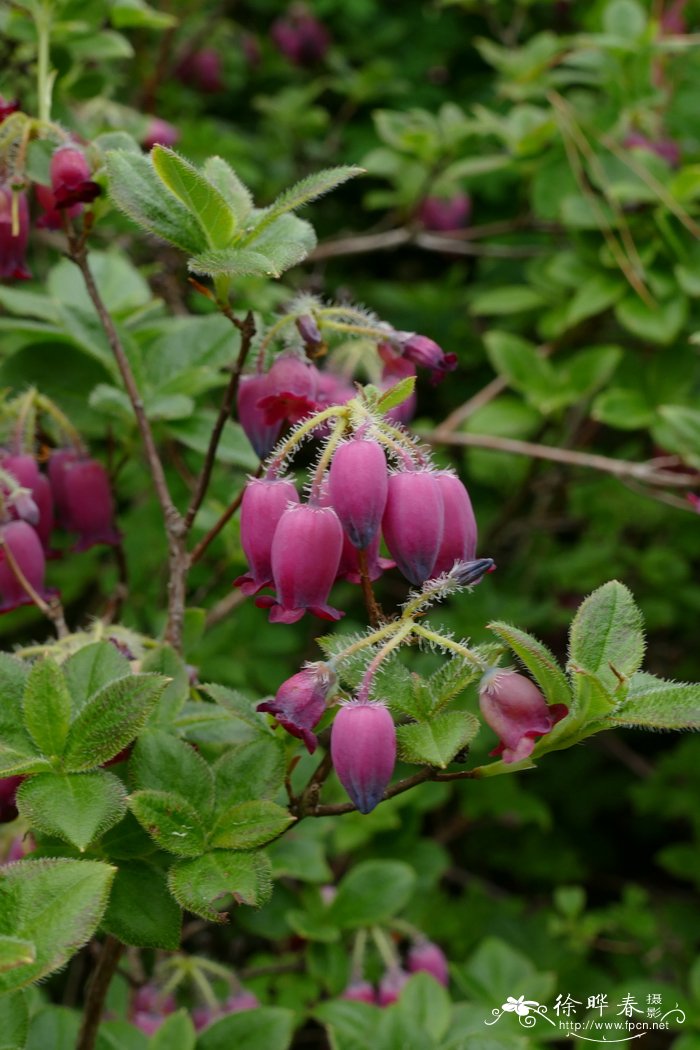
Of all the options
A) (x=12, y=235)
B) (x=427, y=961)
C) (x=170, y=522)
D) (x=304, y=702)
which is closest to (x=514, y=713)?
(x=304, y=702)

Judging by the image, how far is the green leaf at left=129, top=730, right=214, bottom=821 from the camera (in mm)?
1009

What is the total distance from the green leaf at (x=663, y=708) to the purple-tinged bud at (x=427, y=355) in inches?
16.4

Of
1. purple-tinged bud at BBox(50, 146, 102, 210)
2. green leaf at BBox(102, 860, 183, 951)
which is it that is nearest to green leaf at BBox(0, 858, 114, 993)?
green leaf at BBox(102, 860, 183, 951)

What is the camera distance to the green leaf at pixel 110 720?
940mm

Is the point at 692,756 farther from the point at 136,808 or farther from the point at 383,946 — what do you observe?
the point at 136,808

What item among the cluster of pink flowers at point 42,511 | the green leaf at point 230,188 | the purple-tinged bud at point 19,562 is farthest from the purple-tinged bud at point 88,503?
the green leaf at point 230,188

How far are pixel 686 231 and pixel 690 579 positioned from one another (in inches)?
44.7

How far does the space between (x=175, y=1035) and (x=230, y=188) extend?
0.93 m

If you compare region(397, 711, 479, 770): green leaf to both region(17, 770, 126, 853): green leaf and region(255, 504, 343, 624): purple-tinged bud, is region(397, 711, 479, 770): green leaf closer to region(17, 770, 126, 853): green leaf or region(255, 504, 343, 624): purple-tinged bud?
region(255, 504, 343, 624): purple-tinged bud

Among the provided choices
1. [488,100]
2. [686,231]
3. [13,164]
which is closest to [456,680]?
[13,164]

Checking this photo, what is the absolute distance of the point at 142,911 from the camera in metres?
0.99

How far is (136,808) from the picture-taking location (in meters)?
0.94

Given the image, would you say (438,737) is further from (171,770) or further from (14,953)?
(14,953)

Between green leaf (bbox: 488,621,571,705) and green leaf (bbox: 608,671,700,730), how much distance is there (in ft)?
0.15
